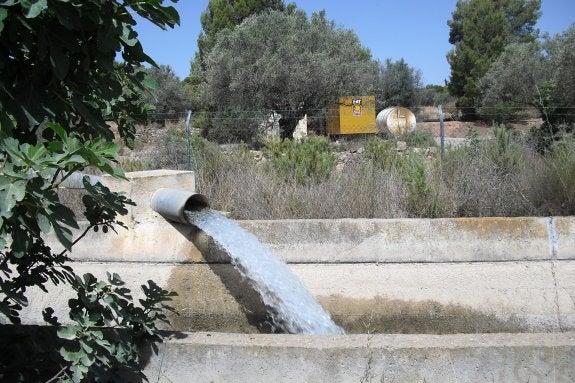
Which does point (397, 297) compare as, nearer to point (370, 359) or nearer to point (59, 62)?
point (370, 359)

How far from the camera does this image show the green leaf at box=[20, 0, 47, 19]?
199 cm

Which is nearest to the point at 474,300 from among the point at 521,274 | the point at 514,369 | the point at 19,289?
Answer: the point at 521,274

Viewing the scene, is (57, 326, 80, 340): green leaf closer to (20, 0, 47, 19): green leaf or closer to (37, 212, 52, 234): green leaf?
(37, 212, 52, 234): green leaf

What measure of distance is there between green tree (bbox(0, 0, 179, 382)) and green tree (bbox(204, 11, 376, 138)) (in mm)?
20706

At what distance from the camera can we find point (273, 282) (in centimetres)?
443

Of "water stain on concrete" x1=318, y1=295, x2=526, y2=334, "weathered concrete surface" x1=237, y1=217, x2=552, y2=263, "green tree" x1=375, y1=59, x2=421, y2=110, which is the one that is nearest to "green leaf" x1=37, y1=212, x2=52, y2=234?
"water stain on concrete" x1=318, y1=295, x2=526, y2=334

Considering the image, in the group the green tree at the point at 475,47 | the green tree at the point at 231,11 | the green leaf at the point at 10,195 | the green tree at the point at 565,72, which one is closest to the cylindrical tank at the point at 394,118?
the green tree at the point at 565,72

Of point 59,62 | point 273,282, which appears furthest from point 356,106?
point 59,62

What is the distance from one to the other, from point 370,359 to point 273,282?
1597 mm

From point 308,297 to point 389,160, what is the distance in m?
3.38

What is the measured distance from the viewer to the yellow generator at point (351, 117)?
2464 centimetres

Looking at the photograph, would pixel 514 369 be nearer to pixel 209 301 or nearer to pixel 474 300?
pixel 474 300

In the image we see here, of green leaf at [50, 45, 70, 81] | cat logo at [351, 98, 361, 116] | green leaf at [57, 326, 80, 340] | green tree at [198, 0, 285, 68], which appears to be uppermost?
green tree at [198, 0, 285, 68]

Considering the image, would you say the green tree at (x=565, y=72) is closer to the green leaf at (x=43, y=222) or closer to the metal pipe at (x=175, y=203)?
the metal pipe at (x=175, y=203)
